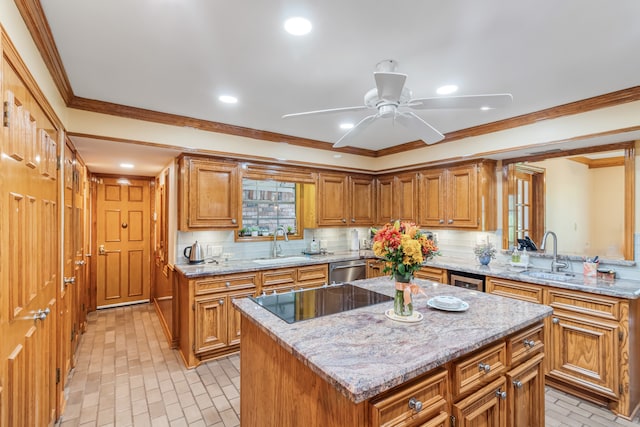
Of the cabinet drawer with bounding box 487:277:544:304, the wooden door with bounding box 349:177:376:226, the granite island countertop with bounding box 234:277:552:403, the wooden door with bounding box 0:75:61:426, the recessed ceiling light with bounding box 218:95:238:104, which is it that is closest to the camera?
the granite island countertop with bounding box 234:277:552:403

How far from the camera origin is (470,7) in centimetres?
159

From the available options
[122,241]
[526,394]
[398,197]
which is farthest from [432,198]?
[122,241]

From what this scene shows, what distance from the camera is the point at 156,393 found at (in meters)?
2.78

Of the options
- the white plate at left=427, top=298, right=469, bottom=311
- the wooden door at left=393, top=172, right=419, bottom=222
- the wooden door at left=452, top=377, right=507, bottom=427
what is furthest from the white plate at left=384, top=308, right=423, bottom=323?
the wooden door at left=393, top=172, right=419, bottom=222

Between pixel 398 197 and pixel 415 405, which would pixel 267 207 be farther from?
pixel 415 405

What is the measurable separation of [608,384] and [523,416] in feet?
4.33

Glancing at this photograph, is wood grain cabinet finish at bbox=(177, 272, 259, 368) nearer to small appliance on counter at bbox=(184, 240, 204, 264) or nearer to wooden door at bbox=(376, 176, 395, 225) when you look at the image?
small appliance on counter at bbox=(184, 240, 204, 264)

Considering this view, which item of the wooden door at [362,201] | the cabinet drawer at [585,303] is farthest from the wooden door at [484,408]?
the wooden door at [362,201]

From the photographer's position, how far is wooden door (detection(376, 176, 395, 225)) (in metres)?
4.97

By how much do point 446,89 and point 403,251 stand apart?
1.63 meters

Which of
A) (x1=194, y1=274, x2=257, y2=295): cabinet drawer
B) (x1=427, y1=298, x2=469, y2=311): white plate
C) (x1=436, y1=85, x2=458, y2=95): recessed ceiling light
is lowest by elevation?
(x1=194, y1=274, x2=257, y2=295): cabinet drawer

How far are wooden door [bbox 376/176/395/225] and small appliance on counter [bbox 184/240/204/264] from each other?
2.83m

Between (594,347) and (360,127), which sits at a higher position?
(360,127)

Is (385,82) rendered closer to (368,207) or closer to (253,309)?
(253,309)
